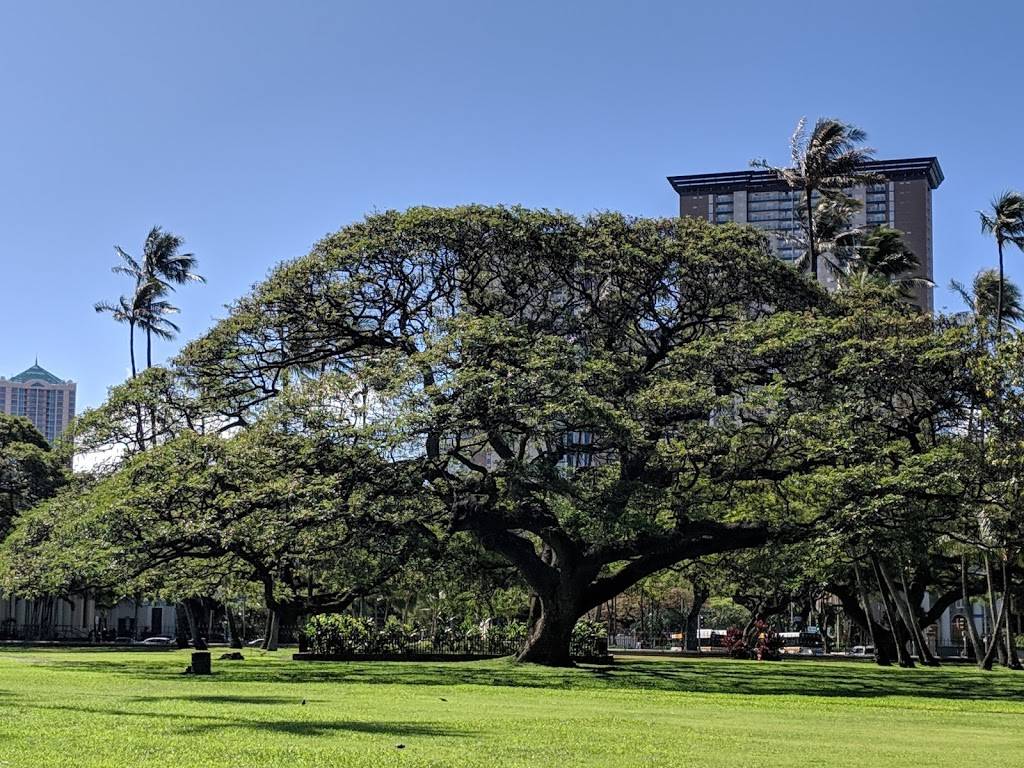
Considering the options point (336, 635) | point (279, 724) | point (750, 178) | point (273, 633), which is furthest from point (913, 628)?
point (750, 178)

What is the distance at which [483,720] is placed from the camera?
16.7m

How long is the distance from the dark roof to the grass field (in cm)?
9651

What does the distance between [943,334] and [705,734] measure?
18880mm

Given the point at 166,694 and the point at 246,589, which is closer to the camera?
the point at 166,694

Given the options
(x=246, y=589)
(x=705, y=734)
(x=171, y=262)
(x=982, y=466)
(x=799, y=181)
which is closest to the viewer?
(x=705, y=734)

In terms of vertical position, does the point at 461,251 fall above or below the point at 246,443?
above

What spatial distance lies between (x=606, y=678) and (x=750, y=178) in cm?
10549

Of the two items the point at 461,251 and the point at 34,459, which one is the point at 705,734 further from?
the point at 34,459

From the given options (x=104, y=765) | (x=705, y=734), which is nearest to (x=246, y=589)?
(x=705, y=734)

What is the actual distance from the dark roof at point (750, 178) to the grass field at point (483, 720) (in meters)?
96.5

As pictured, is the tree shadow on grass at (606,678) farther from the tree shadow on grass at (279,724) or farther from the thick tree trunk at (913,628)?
the thick tree trunk at (913,628)

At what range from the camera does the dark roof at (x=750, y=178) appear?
393 ft

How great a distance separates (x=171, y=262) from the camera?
195 ft

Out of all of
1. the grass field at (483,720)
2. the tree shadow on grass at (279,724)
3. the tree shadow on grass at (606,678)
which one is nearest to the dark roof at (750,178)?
the tree shadow on grass at (606,678)
